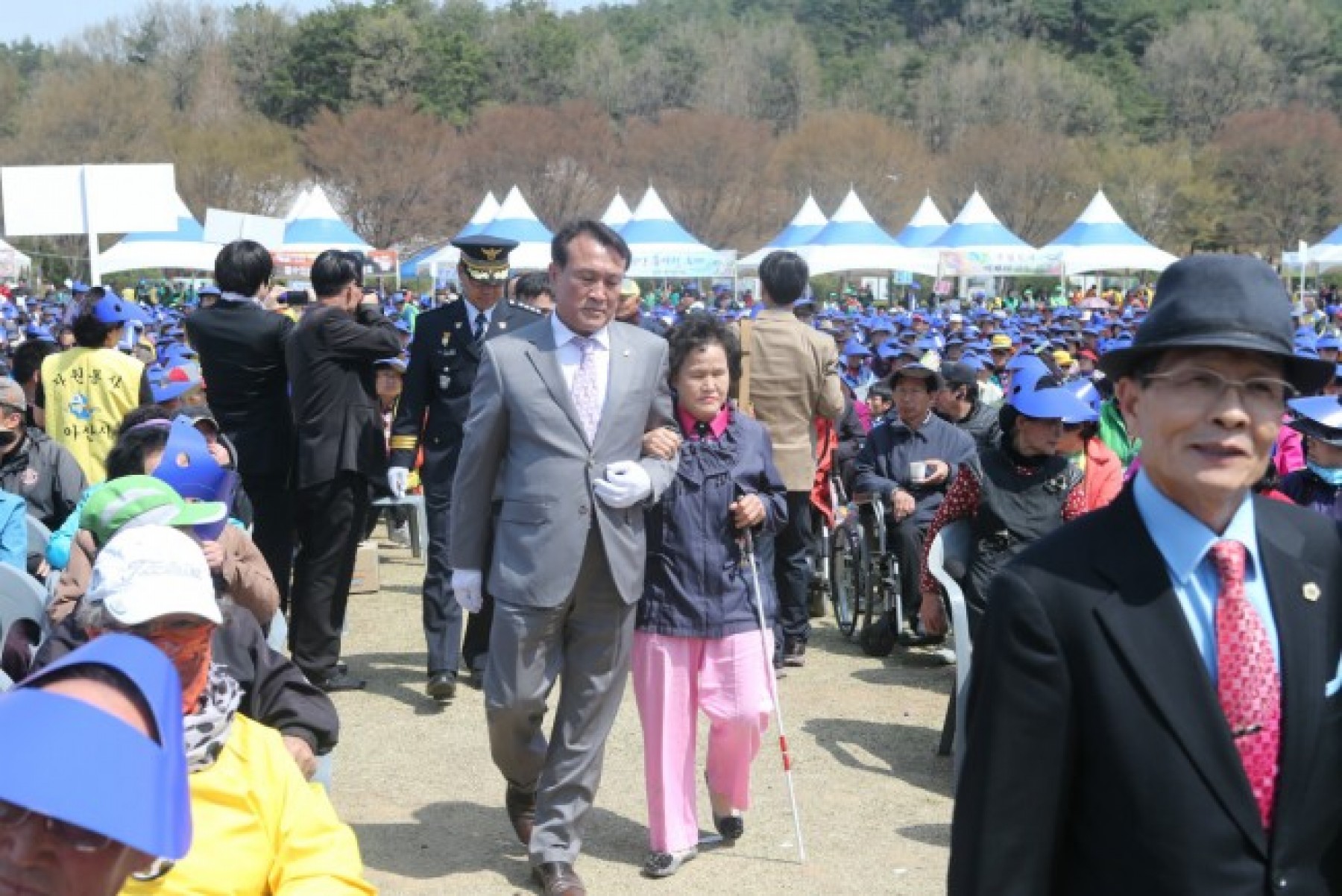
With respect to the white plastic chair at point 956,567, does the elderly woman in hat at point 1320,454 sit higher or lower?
higher

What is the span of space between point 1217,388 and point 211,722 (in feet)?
6.17

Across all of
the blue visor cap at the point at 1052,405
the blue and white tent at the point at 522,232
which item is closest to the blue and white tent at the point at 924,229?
the blue and white tent at the point at 522,232

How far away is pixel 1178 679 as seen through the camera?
6.77 feet

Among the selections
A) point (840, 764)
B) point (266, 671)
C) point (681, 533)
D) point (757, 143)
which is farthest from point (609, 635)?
point (757, 143)

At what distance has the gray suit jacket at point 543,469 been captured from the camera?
16.3ft

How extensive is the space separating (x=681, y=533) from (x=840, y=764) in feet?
6.08

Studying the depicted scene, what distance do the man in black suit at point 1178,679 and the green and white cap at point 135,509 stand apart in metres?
2.50

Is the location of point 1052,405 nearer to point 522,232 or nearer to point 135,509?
point 135,509

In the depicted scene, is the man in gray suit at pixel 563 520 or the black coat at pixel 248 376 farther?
the black coat at pixel 248 376

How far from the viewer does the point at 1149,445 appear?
2.17m

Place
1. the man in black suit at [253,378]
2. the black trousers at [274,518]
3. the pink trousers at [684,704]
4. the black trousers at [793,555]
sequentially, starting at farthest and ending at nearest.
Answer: the black trousers at [793,555]
the black trousers at [274,518]
the man in black suit at [253,378]
the pink trousers at [684,704]

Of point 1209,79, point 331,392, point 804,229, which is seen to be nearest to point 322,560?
point 331,392

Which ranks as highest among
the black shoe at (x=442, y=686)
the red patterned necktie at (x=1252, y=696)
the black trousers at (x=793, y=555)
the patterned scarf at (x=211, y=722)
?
the red patterned necktie at (x=1252, y=696)

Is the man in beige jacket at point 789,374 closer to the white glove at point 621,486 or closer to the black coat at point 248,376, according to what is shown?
the black coat at point 248,376
